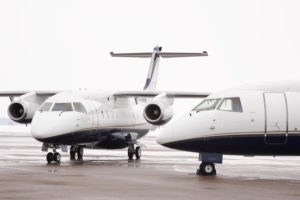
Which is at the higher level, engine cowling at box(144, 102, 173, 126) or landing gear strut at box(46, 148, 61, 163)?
engine cowling at box(144, 102, 173, 126)

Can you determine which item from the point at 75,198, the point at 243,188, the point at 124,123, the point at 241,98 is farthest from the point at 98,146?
the point at 75,198

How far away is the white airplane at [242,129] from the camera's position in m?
17.5

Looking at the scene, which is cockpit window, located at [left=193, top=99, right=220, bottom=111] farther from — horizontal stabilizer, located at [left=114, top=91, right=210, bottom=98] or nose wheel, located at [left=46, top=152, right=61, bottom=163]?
horizontal stabilizer, located at [left=114, top=91, right=210, bottom=98]

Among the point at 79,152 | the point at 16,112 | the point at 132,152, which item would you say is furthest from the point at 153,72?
the point at 16,112

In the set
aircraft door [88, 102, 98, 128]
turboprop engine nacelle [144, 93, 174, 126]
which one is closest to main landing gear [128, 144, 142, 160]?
turboprop engine nacelle [144, 93, 174, 126]

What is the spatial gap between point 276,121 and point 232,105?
134 cm

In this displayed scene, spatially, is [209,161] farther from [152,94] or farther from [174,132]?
[152,94]

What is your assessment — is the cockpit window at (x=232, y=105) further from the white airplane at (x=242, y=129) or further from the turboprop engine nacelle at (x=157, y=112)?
the turboprop engine nacelle at (x=157, y=112)

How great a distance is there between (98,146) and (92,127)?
210 centimetres

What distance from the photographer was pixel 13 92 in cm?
3131

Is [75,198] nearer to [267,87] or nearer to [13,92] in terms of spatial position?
[267,87]

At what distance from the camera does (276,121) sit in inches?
692

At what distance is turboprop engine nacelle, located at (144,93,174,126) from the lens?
26.4m

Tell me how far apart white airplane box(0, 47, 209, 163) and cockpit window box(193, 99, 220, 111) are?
7229 millimetres
